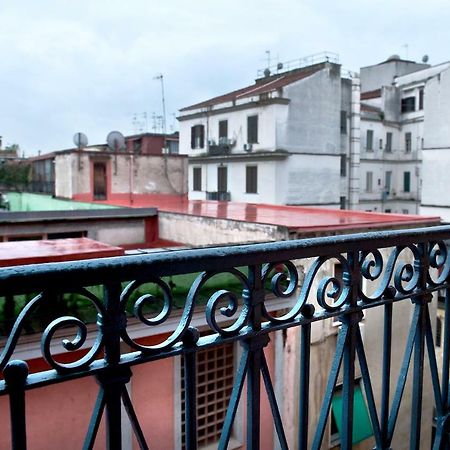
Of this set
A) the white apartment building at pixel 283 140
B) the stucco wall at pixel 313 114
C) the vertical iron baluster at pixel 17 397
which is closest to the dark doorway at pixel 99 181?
the white apartment building at pixel 283 140

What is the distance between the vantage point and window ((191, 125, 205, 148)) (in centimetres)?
3059

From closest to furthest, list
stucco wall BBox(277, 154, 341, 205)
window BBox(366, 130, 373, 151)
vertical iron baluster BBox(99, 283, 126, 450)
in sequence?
1. vertical iron baluster BBox(99, 283, 126, 450)
2. stucco wall BBox(277, 154, 341, 205)
3. window BBox(366, 130, 373, 151)

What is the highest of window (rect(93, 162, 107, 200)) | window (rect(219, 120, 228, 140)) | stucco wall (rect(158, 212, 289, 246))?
window (rect(219, 120, 228, 140))

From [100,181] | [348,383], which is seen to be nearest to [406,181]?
[100,181]

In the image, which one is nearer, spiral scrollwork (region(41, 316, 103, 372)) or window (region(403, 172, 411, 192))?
spiral scrollwork (region(41, 316, 103, 372))

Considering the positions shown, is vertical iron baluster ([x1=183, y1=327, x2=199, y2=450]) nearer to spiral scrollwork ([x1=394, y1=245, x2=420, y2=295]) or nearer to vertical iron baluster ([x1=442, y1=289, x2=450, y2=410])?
spiral scrollwork ([x1=394, y1=245, x2=420, y2=295])

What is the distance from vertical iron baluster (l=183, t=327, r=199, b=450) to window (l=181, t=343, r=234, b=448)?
6.27 meters

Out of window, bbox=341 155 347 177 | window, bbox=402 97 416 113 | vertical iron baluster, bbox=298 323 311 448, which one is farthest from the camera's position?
window, bbox=402 97 416 113

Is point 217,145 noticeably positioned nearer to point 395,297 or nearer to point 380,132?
point 380,132

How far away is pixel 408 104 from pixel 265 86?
11.8 meters

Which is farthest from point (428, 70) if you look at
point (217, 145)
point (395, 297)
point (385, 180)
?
point (395, 297)

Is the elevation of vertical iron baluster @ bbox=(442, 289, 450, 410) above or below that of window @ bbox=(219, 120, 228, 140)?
below

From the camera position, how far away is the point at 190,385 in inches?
54.1

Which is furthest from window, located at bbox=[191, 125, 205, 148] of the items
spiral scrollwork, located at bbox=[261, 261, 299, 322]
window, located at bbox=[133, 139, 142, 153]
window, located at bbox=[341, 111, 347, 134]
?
spiral scrollwork, located at bbox=[261, 261, 299, 322]
